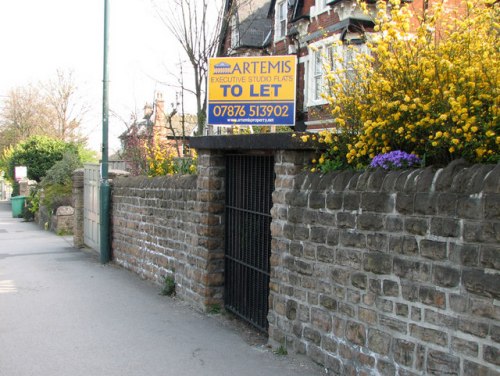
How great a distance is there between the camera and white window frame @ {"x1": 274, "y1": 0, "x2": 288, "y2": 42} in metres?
23.8

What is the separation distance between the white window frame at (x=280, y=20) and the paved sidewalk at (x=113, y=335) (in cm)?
1504

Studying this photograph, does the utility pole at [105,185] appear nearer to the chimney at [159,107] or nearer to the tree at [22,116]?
the chimney at [159,107]

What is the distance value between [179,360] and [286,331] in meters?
1.13

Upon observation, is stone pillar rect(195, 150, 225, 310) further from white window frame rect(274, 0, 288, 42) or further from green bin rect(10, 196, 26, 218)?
green bin rect(10, 196, 26, 218)

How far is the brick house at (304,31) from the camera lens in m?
16.0

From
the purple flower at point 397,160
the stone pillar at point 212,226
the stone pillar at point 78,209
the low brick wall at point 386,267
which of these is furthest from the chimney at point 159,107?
the purple flower at point 397,160

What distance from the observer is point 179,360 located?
6129mm

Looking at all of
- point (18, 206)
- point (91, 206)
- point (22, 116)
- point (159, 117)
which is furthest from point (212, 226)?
point (22, 116)

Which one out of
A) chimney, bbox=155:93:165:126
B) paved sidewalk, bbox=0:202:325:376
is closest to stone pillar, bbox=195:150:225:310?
paved sidewalk, bbox=0:202:325:376

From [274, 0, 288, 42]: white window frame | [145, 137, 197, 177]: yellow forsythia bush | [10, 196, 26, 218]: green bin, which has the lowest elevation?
[10, 196, 26, 218]: green bin

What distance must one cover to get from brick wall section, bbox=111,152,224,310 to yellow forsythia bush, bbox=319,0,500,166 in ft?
8.12

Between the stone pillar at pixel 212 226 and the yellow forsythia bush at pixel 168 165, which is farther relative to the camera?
the yellow forsythia bush at pixel 168 165

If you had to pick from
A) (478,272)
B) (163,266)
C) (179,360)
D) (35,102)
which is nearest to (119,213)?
(163,266)

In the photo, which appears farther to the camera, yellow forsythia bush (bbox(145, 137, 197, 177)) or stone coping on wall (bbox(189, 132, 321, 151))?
yellow forsythia bush (bbox(145, 137, 197, 177))
